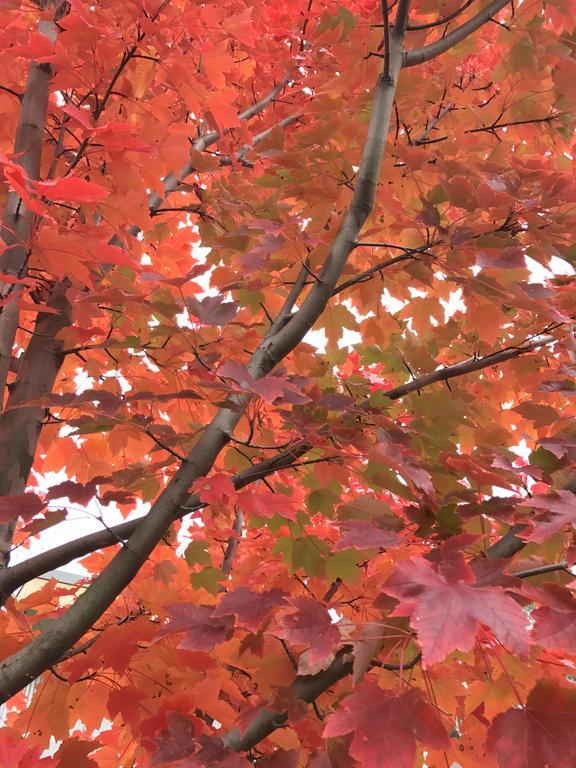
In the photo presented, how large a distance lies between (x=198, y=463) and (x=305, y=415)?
249mm

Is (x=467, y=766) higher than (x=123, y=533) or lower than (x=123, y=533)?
lower

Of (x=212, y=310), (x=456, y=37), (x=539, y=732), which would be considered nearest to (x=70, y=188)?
(x=212, y=310)

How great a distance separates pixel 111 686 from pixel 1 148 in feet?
5.05

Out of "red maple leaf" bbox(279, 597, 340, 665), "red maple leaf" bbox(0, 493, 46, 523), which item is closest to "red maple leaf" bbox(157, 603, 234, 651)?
"red maple leaf" bbox(279, 597, 340, 665)

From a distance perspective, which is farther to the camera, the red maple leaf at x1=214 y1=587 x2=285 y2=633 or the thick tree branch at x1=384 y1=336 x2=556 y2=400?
the thick tree branch at x1=384 y1=336 x2=556 y2=400

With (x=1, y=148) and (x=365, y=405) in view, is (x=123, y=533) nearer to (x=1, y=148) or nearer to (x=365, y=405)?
(x=365, y=405)

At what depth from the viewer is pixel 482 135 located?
1800mm

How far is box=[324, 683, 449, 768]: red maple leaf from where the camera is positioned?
2.24 ft

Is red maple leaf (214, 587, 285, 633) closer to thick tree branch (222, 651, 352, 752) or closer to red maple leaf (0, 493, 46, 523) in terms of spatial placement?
thick tree branch (222, 651, 352, 752)

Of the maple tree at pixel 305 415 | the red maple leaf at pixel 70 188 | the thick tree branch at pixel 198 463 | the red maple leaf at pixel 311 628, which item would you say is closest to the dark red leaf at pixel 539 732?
the maple tree at pixel 305 415

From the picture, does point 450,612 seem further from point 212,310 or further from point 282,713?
point 212,310

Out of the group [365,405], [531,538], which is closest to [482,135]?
[365,405]

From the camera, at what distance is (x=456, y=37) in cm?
149

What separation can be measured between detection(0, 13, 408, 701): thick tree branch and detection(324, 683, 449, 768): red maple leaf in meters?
0.56
